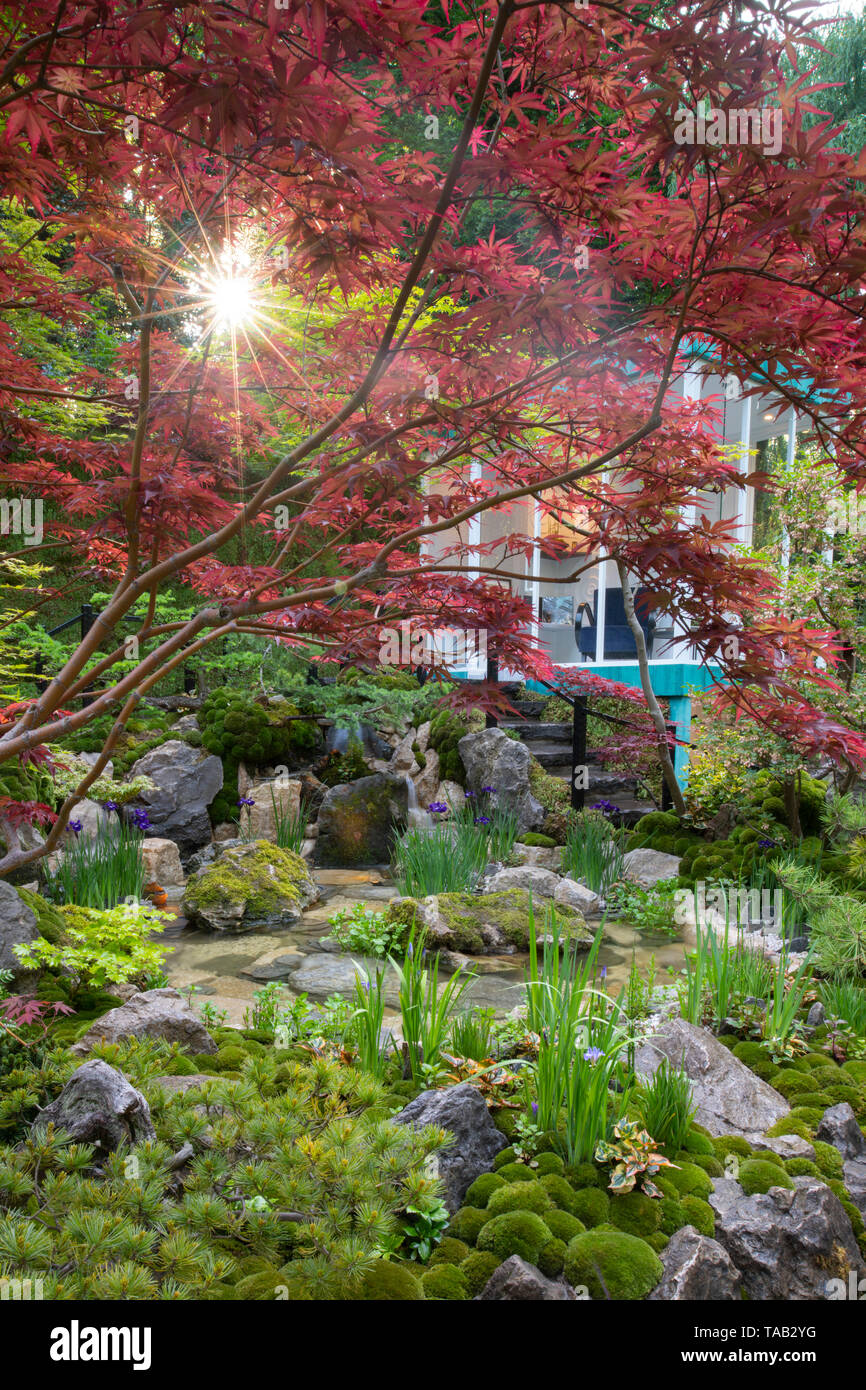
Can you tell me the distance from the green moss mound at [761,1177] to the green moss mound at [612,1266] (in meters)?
0.51

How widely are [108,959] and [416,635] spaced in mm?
1912

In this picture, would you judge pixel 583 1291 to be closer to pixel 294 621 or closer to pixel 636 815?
pixel 294 621

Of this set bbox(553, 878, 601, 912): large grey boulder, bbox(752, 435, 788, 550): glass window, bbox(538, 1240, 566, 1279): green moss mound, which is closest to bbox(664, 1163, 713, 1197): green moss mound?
bbox(538, 1240, 566, 1279): green moss mound

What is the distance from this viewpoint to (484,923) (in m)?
5.52

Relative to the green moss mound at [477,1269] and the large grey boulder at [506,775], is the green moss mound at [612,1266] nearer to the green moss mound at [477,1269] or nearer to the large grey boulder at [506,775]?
the green moss mound at [477,1269]

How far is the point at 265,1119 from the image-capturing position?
1978mm

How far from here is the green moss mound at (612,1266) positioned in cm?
209

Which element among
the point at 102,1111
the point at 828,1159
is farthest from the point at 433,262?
the point at 828,1159

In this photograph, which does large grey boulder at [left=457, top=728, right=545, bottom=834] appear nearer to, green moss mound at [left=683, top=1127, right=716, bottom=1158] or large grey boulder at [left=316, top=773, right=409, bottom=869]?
large grey boulder at [left=316, top=773, right=409, bottom=869]

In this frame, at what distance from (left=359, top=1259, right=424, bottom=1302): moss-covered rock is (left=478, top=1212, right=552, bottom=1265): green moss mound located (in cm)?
23

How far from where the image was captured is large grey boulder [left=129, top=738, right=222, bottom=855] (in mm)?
7602

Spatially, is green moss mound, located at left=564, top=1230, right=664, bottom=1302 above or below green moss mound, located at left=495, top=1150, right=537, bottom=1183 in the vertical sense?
below

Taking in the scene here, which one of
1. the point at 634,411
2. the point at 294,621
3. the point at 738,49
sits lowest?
the point at 294,621
